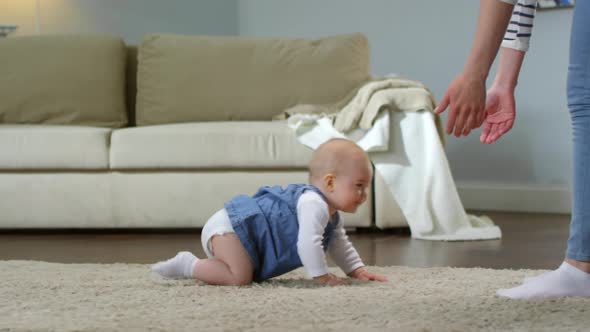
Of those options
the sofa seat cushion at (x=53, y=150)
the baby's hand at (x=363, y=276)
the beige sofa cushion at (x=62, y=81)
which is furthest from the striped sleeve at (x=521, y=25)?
the beige sofa cushion at (x=62, y=81)

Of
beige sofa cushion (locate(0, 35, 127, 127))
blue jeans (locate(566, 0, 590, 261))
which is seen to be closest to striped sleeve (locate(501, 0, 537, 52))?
blue jeans (locate(566, 0, 590, 261))

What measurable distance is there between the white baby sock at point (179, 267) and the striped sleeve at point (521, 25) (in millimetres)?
840

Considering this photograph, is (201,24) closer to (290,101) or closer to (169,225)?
(290,101)

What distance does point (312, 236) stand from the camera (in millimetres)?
1798

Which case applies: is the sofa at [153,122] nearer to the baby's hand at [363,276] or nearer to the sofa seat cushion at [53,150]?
the sofa seat cushion at [53,150]

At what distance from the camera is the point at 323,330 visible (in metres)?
1.35

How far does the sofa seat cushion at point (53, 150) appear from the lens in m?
3.35

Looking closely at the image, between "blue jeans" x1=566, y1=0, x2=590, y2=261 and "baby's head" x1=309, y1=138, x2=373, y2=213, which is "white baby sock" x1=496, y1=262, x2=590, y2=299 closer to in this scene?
"blue jeans" x1=566, y1=0, x2=590, y2=261

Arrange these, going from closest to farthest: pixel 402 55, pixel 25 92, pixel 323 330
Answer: pixel 323 330
pixel 25 92
pixel 402 55

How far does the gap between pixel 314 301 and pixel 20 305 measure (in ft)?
1.88

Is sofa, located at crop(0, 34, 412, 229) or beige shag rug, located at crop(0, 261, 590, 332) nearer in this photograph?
beige shag rug, located at crop(0, 261, 590, 332)

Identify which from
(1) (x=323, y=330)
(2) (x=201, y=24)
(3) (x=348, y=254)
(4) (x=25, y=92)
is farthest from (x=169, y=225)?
(2) (x=201, y=24)

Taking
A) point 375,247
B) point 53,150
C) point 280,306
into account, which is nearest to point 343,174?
point 280,306

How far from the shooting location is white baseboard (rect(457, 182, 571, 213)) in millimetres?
4176
